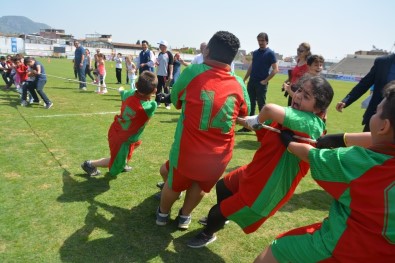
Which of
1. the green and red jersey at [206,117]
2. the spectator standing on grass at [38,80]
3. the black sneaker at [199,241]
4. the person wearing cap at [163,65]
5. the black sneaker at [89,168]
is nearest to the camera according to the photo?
the green and red jersey at [206,117]

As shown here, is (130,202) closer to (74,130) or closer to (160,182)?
(160,182)

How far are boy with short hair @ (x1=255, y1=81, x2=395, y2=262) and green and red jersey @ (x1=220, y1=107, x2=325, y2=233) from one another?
444 millimetres

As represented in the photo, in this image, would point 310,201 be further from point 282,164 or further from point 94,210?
point 94,210

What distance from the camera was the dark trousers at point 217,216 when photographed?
289 centimetres

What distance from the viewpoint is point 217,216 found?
2887 mm

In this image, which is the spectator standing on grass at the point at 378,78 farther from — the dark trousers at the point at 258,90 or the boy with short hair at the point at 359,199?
the dark trousers at the point at 258,90

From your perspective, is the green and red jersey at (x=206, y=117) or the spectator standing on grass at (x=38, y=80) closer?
the green and red jersey at (x=206, y=117)

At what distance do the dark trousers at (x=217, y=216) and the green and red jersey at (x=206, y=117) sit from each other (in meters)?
0.25

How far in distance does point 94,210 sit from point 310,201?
2832mm

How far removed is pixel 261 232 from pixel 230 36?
6.95 ft

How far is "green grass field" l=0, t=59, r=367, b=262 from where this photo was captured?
9.68 ft

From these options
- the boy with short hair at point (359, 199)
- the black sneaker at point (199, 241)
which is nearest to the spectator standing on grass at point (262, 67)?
the black sneaker at point (199, 241)

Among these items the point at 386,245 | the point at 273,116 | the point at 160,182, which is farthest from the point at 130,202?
the point at 386,245

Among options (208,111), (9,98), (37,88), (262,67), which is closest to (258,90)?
(262,67)
